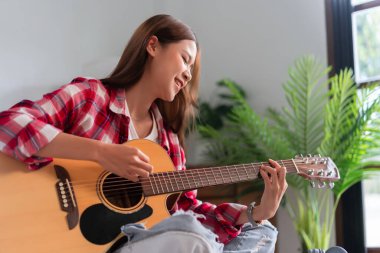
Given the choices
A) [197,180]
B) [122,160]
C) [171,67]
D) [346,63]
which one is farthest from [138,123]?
[346,63]

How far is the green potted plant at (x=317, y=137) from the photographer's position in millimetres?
2455

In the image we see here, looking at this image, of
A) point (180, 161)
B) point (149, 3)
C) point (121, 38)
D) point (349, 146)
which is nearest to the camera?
point (180, 161)

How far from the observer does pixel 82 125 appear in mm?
1335

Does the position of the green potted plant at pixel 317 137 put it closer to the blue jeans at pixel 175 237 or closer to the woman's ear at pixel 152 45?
the woman's ear at pixel 152 45

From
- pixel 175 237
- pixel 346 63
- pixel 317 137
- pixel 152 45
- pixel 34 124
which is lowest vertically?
pixel 317 137

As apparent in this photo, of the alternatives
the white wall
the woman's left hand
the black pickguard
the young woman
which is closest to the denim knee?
the young woman

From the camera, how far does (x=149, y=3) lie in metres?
3.75

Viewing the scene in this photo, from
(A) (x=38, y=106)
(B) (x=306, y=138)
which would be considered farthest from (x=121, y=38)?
(A) (x=38, y=106)

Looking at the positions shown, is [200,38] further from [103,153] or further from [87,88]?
[103,153]

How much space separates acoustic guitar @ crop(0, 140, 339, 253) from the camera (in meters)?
1.05

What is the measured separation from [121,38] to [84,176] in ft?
8.04

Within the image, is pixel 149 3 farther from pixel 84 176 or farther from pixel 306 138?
pixel 84 176

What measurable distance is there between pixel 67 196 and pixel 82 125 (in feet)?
0.87

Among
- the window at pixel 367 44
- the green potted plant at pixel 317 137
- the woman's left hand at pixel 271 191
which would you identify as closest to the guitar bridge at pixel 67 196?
the woman's left hand at pixel 271 191
